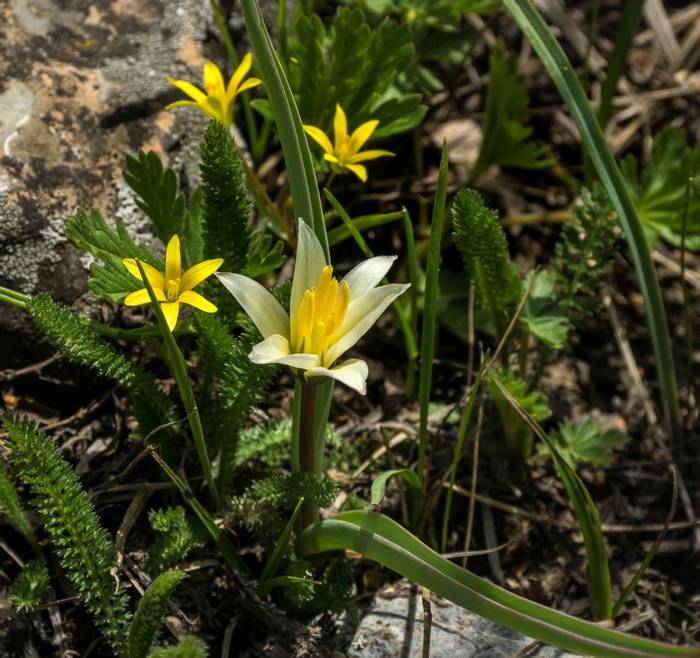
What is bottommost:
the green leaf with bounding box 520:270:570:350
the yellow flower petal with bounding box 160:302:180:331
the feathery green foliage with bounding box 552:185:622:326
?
the green leaf with bounding box 520:270:570:350

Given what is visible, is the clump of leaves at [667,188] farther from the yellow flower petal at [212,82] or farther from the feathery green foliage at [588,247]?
the yellow flower petal at [212,82]

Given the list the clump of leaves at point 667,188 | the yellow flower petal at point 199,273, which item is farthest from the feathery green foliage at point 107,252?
the clump of leaves at point 667,188

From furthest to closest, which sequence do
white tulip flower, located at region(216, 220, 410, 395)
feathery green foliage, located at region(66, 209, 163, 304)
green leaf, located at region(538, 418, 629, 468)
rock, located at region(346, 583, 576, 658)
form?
green leaf, located at region(538, 418, 629, 468), rock, located at region(346, 583, 576, 658), feathery green foliage, located at region(66, 209, 163, 304), white tulip flower, located at region(216, 220, 410, 395)

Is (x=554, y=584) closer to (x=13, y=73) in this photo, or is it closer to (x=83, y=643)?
(x=83, y=643)

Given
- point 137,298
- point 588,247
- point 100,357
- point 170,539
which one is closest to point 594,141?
point 588,247

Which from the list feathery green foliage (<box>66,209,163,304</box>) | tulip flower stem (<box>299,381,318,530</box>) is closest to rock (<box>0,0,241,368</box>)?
feathery green foliage (<box>66,209,163,304</box>)

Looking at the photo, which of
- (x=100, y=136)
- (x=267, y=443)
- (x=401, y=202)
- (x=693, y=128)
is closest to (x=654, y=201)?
(x=401, y=202)

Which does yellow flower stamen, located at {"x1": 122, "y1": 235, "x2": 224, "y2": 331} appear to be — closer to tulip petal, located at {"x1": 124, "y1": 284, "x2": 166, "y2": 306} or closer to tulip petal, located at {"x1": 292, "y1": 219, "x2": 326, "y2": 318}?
tulip petal, located at {"x1": 124, "y1": 284, "x2": 166, "y2": 306}
